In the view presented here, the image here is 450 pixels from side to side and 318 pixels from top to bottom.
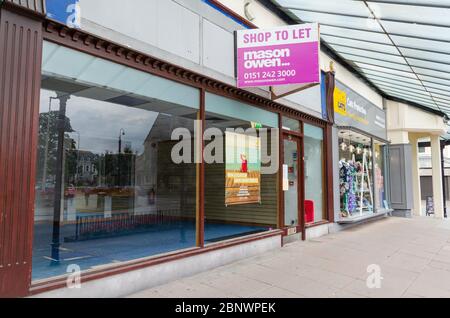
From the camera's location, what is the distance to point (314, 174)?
9852 mm

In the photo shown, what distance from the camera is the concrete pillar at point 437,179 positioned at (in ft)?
54.2

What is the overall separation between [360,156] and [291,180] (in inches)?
204

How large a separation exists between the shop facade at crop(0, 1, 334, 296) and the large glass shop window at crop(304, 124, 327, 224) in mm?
51

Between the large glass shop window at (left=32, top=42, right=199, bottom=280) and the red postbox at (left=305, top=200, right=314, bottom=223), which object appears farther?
the red postbox at (left=305, top=200, right=314, bottom=223)

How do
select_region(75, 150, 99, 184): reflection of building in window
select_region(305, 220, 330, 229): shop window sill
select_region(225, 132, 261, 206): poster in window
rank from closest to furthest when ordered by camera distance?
select_region(225, 132, 261, 206): poster in window
select_region(305, 220, 330, 229): shop window sill
select_region(75, 150, 99, 184): reflection of building in window

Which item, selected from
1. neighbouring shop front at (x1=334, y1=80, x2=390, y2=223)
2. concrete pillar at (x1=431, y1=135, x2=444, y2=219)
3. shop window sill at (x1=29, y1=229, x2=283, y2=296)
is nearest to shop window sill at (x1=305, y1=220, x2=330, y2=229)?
neighbouring shop front at (x1=334, y1=80, x2=390, y2=223)

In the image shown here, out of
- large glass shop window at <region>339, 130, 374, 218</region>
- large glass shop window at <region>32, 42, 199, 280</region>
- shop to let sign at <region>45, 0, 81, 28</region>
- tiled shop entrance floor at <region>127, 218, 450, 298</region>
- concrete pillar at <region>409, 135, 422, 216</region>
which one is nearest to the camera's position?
shop to let sign at <region>45, 0, 81, 28</region>

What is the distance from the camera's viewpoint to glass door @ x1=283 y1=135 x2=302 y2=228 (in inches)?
326

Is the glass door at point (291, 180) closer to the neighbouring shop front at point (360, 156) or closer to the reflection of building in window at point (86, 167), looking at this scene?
the neighbouring shop front at point (360, 156)

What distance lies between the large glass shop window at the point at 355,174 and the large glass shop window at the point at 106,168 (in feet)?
16.3

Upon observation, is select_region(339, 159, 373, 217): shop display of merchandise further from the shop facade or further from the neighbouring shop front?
the shop facade

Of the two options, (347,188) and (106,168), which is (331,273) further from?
(106,168)

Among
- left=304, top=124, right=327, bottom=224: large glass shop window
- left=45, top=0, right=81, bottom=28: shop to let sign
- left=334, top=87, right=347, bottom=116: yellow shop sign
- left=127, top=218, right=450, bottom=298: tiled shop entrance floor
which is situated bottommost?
left=127, top=218, right=450, bottom=298: tiled shop entrance floor
